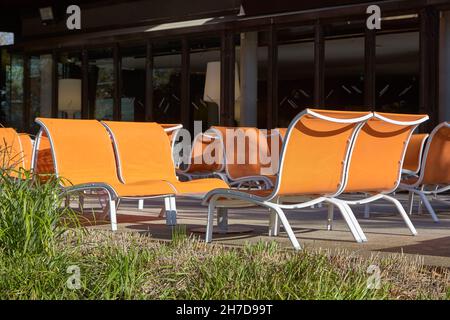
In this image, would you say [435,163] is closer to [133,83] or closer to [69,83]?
[133,83]

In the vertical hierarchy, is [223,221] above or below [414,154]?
below

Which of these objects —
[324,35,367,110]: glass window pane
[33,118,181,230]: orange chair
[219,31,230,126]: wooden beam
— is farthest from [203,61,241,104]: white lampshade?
[33,118,181,230]: orange chair

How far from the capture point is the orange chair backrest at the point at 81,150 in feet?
23.4

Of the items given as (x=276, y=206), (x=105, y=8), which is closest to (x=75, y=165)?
(x=276, y=206)

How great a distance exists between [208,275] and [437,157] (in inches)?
187

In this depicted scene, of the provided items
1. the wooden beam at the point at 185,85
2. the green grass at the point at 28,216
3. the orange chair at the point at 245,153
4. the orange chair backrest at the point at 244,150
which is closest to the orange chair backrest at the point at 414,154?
the orange chair at the point at 245,153

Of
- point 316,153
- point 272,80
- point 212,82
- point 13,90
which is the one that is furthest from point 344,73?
point 13,90

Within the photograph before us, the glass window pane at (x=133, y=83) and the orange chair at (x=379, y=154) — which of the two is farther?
the glass window pane at (x=133, y=83)

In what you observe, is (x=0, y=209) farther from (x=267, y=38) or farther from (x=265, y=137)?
(x=267, y=38)

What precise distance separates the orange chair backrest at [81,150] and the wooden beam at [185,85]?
31.7 ft

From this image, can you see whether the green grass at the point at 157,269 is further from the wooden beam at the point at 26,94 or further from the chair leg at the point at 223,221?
the wooden beam at the point at 26,94

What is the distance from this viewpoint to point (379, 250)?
550cm

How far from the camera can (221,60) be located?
1658cm

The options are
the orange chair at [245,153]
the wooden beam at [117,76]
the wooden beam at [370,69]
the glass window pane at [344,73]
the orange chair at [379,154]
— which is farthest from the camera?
the wooden beam at [117,76]
